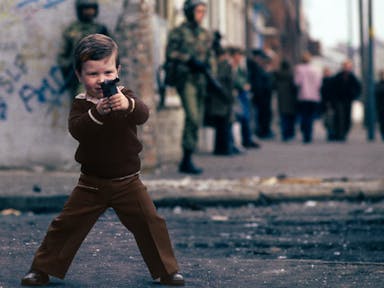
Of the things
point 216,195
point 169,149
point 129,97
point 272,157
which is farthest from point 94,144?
point 272,157

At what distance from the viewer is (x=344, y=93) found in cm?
2331

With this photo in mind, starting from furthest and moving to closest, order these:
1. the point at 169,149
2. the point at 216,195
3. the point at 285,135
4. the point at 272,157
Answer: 1. the point at 285,135
2. the point at 272,157
3. the point at 169,149
4. the point at 216,195

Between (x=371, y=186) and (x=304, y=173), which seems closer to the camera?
(x=371, y=186)

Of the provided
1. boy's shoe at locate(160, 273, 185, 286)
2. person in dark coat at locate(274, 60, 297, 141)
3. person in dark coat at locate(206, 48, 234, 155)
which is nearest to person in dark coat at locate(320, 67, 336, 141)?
person in dark coat at locate(274, 60, 297, 141)

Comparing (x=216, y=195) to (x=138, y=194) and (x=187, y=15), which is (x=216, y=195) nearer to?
(x=187, y=15)

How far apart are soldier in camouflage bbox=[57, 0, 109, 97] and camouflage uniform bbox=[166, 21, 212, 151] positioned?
30.8 inches

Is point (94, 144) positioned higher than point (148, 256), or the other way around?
point (94, 144)

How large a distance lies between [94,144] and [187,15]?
752 cm

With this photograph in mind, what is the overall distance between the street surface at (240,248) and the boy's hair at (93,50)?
109 cm

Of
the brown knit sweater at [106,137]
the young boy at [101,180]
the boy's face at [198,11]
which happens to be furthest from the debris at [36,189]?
the brown knit sweater at [106,137]

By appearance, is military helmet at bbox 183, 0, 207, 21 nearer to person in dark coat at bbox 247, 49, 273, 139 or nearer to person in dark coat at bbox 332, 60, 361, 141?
person in dark coat at bbox 247, 49, 273, 139

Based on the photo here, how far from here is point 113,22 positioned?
1240 centimetres

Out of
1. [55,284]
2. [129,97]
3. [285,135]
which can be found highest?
[129,97]

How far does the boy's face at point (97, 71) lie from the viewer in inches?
196
